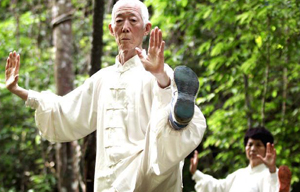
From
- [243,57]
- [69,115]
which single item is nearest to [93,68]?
[69,115]

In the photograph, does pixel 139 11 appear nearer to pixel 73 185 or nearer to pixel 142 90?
pixel 142 90

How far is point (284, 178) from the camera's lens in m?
5.56

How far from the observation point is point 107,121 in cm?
429

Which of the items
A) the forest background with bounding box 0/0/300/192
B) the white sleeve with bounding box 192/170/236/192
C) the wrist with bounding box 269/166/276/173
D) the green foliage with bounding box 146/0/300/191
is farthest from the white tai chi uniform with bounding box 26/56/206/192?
the green foliage with bounding box 146/0/300/191

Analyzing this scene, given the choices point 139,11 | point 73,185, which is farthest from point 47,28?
point 139,11

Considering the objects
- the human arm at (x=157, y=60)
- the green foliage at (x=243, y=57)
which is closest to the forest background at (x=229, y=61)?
the green foliage at (x=243, y=57)

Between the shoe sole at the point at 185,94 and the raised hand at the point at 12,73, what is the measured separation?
145cm

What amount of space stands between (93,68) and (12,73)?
75.0 inches

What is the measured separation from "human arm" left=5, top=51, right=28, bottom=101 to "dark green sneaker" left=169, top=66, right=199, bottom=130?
4.62 feet

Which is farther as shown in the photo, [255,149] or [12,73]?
[255,149]

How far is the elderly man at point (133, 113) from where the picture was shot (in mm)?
3656

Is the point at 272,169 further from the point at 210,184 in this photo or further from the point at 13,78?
the point at 13,78

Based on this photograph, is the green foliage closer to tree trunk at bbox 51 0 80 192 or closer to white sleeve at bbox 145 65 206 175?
tree trunk at bbox 51 0 80 192

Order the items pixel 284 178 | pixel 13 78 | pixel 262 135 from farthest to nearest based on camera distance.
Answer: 1. pixel 262 135
2. pixel 284 178
3. pixel 13 78
